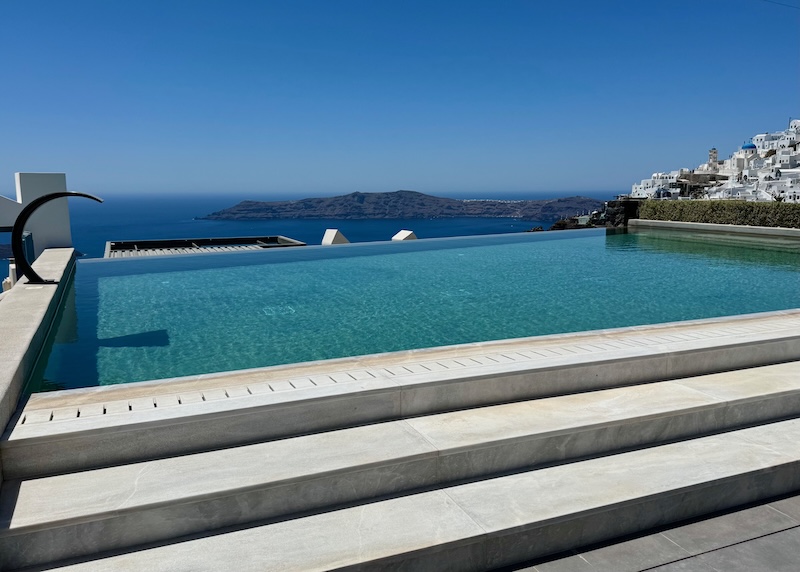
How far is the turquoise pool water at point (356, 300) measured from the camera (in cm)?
444

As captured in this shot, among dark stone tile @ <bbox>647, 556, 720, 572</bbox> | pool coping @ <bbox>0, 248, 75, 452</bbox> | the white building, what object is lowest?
dark stone tile @ <bbox>647, 556, 720, 572</bbox>

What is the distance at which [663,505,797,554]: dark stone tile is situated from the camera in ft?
7.99

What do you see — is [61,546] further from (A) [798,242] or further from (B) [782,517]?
(A) [798,242]

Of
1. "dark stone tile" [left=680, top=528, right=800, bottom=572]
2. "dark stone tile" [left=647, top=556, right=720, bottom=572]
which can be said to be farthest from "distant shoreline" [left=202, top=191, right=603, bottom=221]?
"dark stone tile" [left=647, top=556, right=720, bottom=572]

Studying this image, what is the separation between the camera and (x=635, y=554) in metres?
2.38

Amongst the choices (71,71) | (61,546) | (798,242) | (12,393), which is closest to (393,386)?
(61,546)

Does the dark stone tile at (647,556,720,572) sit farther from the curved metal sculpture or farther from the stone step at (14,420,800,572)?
the curved metal sculpture

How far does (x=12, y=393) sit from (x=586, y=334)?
3503 mm

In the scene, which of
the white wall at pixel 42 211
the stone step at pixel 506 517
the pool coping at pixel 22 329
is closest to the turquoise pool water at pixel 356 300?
the pool coping at pixel 22 329

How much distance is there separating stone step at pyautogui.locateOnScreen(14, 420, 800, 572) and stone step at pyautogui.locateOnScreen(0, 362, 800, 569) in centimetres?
6

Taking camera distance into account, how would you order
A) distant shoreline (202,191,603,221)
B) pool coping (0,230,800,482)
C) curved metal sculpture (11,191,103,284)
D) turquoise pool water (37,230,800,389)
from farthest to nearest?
distant shoreline (202,191,603,221) < curved metal sculpture (11,191,103,284) < turquoise pool water (37,230,800,389) < pool coping (0,230,800,482)

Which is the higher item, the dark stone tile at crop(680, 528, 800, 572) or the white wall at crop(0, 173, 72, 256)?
the white wall at crop(0, 173, 72, 256)

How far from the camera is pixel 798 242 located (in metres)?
13.0

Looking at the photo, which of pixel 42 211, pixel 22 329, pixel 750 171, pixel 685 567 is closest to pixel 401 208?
pixel 750 171
